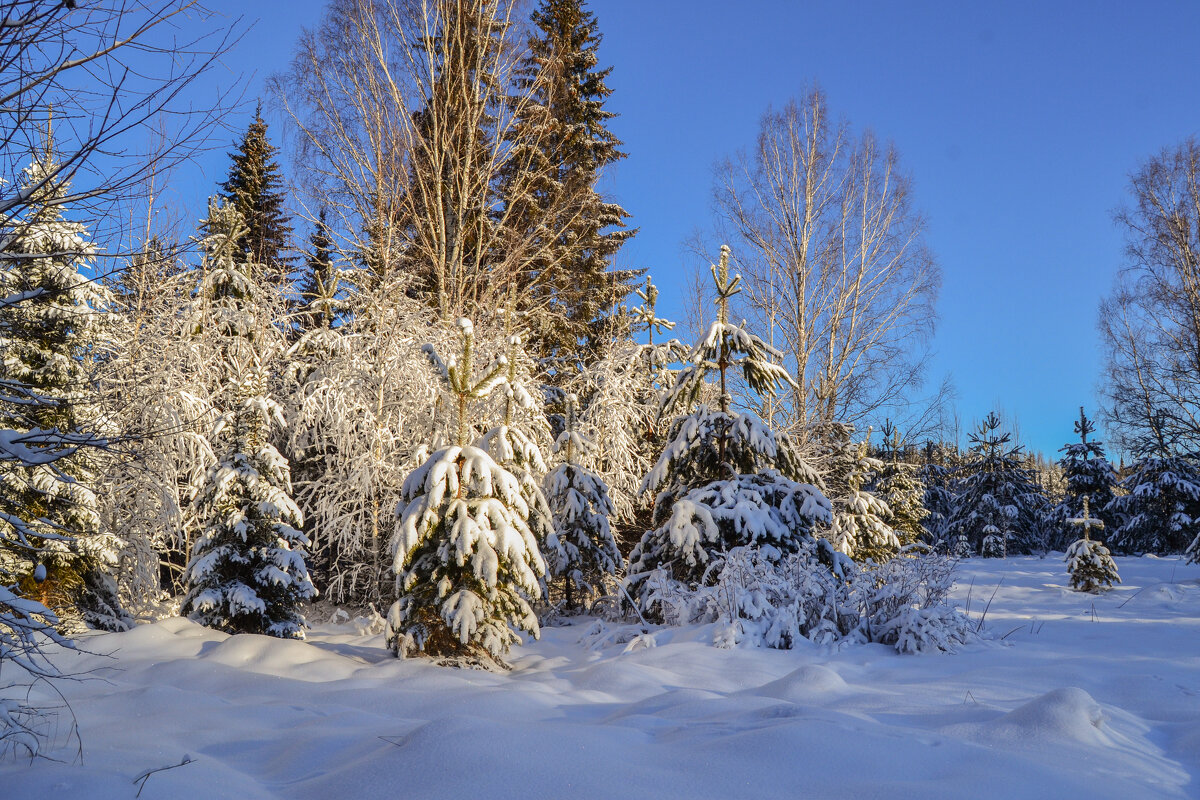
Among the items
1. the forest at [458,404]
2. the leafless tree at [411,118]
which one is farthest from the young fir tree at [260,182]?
the leafless tree at [411,118]

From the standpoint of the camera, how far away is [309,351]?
1313cm

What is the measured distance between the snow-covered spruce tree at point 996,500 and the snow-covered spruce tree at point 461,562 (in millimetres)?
25530

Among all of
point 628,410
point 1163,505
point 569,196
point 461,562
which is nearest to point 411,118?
point 569,196

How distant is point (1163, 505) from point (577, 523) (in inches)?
813

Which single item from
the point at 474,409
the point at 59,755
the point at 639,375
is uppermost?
the point at 639,375

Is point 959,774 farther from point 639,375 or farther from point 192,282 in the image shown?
point 192,282

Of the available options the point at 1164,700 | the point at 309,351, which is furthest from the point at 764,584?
the point at 309,351

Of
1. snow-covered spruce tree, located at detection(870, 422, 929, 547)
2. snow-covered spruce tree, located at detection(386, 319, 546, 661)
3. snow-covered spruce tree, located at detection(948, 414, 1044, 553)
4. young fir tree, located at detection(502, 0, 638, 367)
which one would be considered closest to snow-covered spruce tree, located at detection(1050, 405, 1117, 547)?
snow-covered spruce tree, located at detection(948, 414, 1044, 553)

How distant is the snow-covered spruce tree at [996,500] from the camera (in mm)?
26922

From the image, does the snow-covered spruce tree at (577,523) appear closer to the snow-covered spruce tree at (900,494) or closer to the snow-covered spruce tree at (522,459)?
the snow-covered spruce tree at (522,459)

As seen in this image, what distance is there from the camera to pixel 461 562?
591 centimetres

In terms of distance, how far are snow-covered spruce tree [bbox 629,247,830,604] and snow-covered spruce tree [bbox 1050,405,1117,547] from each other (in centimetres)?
2334

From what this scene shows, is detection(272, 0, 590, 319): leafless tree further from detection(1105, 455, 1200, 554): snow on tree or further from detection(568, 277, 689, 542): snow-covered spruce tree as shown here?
detection(1105, 455, 1200, 554): snow on tree

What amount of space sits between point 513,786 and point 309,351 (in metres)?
12.1
